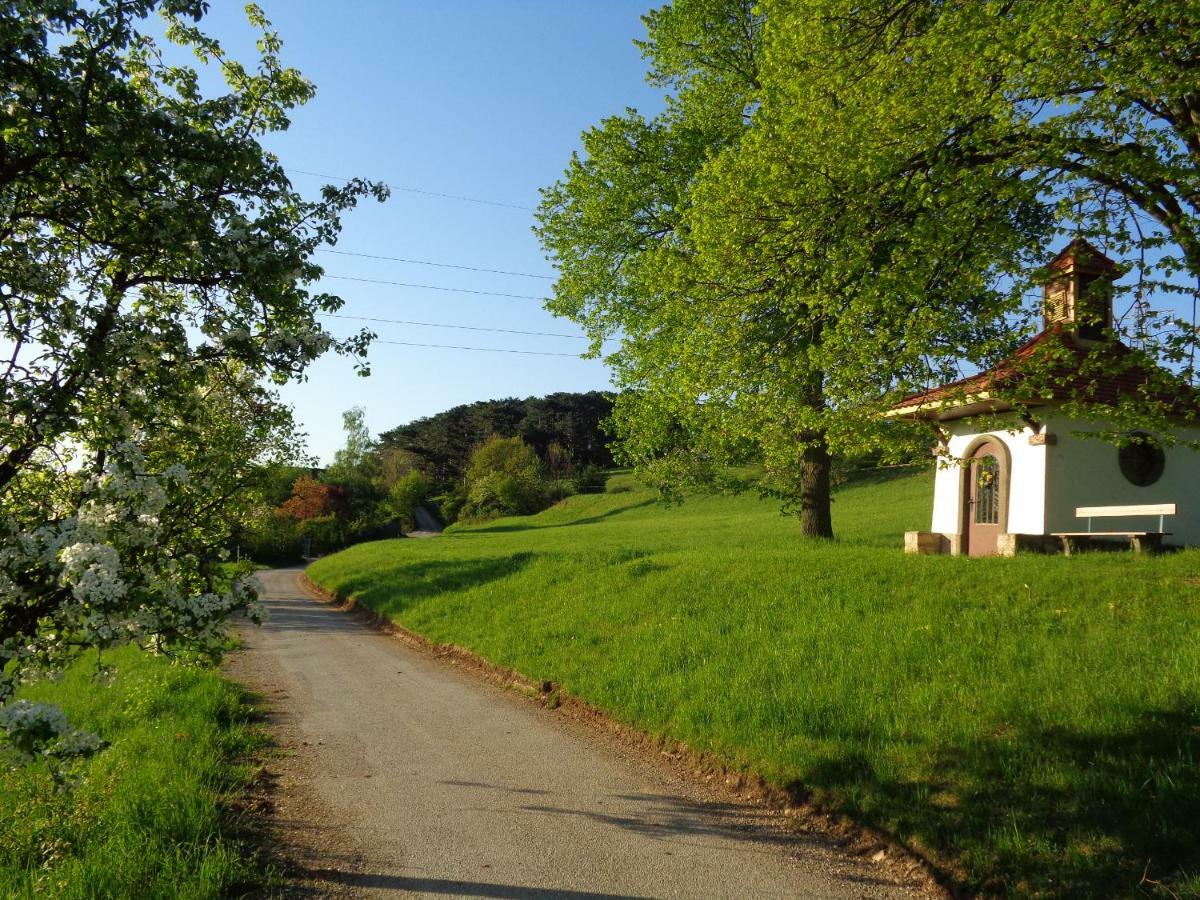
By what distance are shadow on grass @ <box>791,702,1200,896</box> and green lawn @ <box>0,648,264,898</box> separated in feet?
14.8

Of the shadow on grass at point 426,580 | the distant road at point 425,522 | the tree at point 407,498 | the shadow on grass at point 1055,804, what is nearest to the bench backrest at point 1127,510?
the shadow on grass at point 1055,804

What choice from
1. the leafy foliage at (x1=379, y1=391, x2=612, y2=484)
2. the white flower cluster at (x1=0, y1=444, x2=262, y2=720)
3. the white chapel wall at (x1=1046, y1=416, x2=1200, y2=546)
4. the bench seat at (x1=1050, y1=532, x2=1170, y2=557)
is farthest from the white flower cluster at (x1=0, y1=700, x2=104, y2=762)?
the leafy foliage at (x1=379, y1=391, x2=612, y2=484)

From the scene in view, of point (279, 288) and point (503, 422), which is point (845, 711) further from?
point (503, 422)

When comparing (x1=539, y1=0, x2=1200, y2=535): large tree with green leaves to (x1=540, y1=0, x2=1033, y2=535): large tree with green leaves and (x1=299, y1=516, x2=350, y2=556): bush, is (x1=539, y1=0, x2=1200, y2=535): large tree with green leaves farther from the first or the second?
(x1=299, y1=516, x2=350, y2=556): bush

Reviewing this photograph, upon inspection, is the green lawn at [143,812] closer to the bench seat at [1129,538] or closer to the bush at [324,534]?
the bench seat at [1129,538]

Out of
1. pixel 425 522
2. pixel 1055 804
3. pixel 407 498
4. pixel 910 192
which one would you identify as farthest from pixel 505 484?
pixel 1055 804

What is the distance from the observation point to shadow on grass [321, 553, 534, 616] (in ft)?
65.7

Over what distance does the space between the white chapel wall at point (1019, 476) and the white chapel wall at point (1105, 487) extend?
175 mm

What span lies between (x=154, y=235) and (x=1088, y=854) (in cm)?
743

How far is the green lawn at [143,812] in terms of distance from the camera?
4.99m

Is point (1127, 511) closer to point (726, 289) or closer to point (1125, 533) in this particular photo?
point (1125, 533)

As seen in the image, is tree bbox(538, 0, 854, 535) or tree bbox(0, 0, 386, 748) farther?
tree bbox(538, 0, 854, 535)

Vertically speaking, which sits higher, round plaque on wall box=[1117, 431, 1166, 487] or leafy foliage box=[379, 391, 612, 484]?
leafy foliage box=[379, 391, 612, 484]

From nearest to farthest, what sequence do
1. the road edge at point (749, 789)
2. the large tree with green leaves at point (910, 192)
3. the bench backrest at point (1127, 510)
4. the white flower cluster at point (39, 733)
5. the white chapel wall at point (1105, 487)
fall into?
1. the white flower cluster at point (39, 733)
2. the road edge at point (749, 789)
3. the large tree with green leaves at point (910, 192)
4. the bench backrest at point (1127, 510)
5. the white chapel wall at point (1105, 487)
